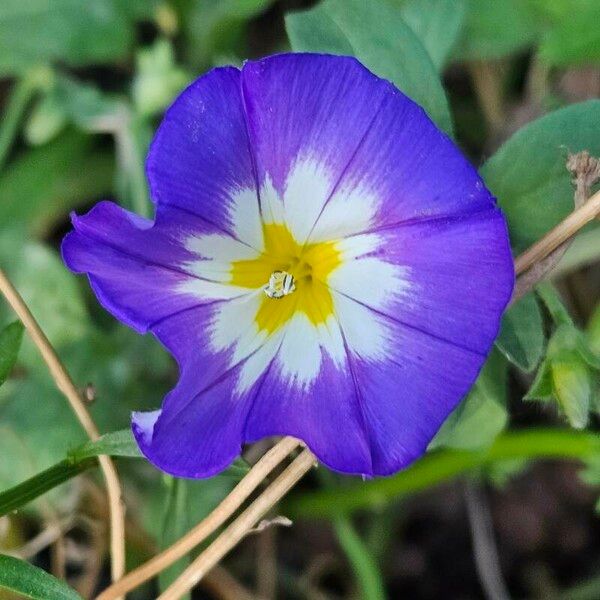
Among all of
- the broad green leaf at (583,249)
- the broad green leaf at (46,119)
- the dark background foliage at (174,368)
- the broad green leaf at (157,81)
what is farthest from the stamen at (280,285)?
the broad green leaf at (46,119)

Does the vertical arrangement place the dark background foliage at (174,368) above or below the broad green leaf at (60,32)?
below

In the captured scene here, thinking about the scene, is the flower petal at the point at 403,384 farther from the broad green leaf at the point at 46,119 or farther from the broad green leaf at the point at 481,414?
the broad green leaf at the point at 46,119

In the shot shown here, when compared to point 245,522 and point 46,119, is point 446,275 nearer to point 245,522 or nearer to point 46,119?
point 245,522

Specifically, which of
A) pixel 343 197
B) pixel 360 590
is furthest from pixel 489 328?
pixel 360 590

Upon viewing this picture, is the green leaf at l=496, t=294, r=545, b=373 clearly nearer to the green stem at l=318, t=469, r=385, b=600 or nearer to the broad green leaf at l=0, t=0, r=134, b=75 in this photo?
the green stem at l=318, t=469, r=385, b=600

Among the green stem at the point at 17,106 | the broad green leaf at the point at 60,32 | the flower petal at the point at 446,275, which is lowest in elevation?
the flower petal at the point at 446,275

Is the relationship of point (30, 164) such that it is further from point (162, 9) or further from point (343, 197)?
point (343, 197)

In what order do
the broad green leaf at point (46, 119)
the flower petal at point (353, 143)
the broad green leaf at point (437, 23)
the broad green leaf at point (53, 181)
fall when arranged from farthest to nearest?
the broad green leaf at point (53, 181) → the broad green leaf at point (46, 119) → the broad green leaf at point (437, 23) → the flower petal at point (353, 143)

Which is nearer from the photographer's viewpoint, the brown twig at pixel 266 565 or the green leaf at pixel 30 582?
the green leaf at pixel 30 582
